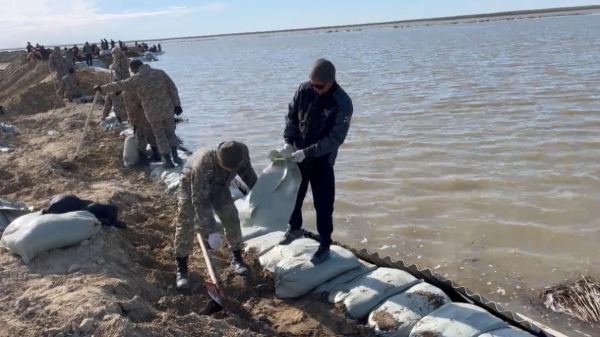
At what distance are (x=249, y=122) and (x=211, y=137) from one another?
1.20m

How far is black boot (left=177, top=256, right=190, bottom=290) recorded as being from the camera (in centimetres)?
359

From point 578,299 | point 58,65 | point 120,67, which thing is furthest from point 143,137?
point 58,65

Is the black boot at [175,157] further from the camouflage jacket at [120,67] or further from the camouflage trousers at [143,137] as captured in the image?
the camouflage jacket at [120,67]

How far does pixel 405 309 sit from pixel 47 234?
7.80 ft

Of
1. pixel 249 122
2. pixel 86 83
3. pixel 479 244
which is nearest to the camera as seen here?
pixel 479 244

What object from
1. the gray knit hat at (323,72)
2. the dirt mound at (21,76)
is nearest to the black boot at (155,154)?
the gray knit hat at (323,72)

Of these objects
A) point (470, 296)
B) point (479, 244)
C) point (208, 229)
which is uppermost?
point (208, 229)

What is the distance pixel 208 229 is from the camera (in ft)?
11.8

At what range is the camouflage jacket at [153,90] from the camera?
18.9ft

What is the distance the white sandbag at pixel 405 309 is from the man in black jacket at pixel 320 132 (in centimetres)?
58

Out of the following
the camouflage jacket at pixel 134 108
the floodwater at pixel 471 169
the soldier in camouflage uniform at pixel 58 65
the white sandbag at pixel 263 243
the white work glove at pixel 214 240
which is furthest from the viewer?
the soldier in camouflage uniform at pixel 58 65

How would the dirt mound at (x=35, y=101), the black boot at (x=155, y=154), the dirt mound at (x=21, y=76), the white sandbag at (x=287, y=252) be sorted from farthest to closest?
1. the dirt mound at (x=21, y=76)
2. the dirt mound at (x=35, y=101)
3. the black boot at (x=155, y=154)
4. the white sandbag at (x=287, y=252)

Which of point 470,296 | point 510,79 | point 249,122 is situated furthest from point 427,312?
point 510,79

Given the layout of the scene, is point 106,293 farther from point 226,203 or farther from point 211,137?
point 211,137
